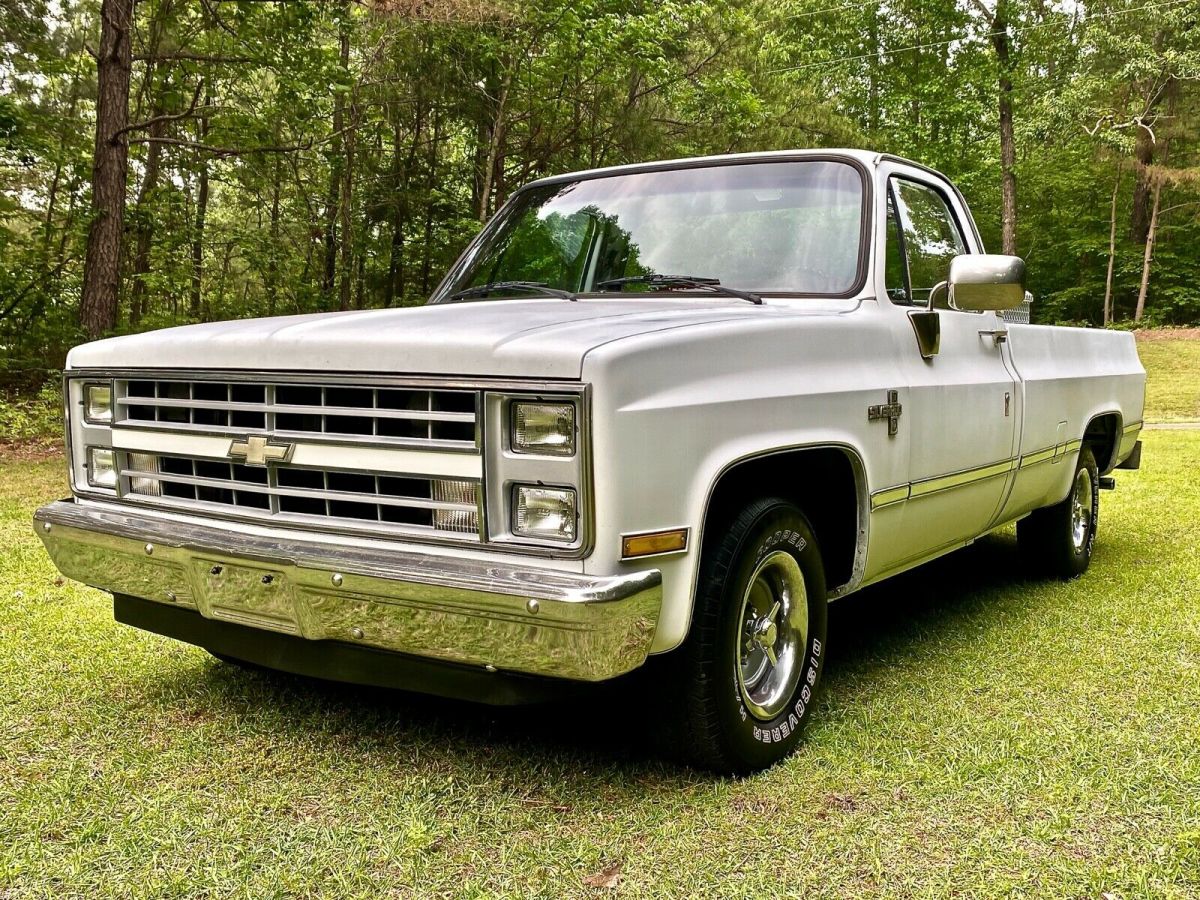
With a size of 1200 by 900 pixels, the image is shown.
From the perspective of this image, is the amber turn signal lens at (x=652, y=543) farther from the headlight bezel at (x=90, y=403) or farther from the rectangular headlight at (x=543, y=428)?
the headlight bezel at (x=90, y=403)

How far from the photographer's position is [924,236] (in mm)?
4184

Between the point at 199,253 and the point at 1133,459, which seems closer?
the point at 1133,459

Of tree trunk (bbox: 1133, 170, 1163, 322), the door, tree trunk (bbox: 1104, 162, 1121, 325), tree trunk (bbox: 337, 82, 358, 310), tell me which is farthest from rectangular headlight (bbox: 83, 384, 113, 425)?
tree trunk (bbox: 1104, 162, 1121, 325)

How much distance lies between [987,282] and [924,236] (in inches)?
26.7

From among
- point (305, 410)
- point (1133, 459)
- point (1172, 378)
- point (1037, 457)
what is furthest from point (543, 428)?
point (1172, 378)

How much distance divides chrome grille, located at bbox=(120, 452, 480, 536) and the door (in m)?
1.77

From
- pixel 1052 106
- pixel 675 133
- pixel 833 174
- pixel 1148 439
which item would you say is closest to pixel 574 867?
pixel 833 174

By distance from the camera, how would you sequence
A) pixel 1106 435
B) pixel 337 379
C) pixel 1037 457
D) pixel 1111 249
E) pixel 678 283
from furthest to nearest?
pixel 1111 249 < pixel 1106 435 < pixel 1037 457 < pixel 678 283 < pixel 337 379

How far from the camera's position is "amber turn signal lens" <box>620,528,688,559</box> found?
236cm

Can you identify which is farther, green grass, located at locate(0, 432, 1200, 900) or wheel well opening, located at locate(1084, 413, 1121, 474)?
wheel well opening, located at locate(1084, 413, 1121, 474)

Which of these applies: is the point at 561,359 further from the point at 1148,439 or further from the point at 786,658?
the point at 1148,439

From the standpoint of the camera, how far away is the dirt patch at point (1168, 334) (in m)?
24.8

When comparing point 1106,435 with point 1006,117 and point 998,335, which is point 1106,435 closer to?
point 998,335

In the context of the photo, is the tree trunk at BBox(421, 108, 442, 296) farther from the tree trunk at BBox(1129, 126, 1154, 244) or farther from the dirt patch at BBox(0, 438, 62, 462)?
the tree trunk at BBox(1129, 126, 1154, 244)
